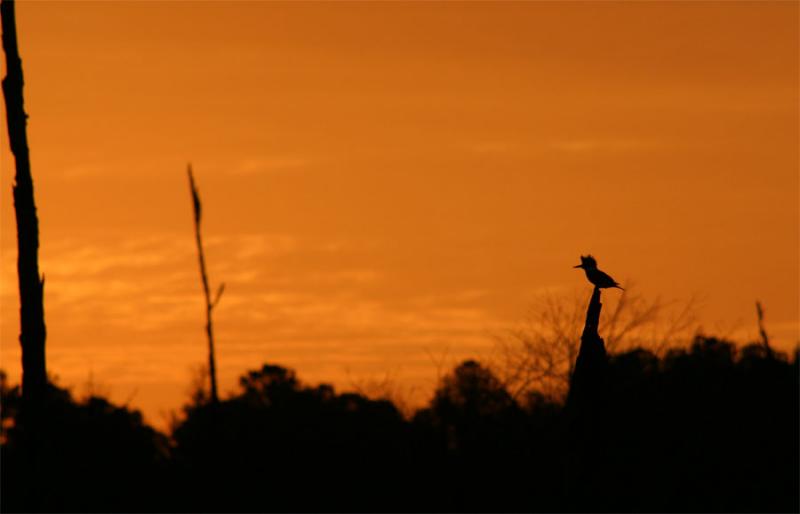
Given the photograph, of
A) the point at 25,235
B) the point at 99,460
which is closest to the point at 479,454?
the point at 99,460

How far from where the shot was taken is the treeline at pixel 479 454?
51.2 meters

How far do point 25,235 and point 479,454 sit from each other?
32242 millimetres

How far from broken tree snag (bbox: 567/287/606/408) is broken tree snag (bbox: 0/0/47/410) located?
7.39 metres

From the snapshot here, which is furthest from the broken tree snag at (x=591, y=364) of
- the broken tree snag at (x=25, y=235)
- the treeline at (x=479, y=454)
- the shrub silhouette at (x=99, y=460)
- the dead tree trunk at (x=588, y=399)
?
the shrub silhouette at (x=99, y=460)

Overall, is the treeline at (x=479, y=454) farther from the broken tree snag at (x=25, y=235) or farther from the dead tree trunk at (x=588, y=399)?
the broken tree snag at (x=25, y=235)

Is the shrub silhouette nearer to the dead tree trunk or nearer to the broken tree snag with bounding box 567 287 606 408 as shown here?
the dead tree trunk

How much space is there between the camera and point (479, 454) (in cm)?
5447

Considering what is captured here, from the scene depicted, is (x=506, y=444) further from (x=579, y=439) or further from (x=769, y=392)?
(x=579, y=439)

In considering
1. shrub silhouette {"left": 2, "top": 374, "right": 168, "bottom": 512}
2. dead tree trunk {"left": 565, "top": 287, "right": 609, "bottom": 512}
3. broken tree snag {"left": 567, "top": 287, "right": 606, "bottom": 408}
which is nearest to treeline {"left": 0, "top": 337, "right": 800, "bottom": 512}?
shrub silhouette {"left": 2, "top": 374, "right": 168, "bottom": 512}

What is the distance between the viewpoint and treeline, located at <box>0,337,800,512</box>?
5119cm

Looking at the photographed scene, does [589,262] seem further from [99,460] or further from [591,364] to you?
[99,460]

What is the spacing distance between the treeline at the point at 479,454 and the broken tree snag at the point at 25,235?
886 inches

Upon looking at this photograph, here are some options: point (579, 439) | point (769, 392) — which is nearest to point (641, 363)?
point (769, 392)

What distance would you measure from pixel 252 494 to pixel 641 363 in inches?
555
